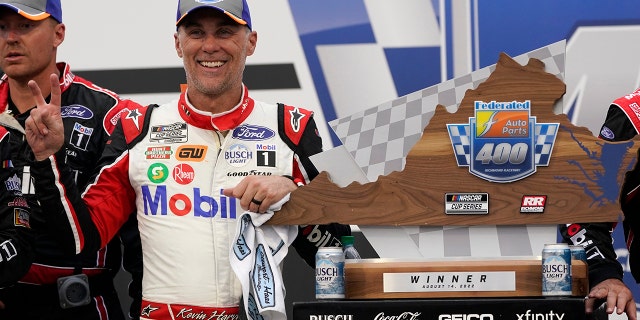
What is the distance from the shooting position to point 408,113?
2.48 meters

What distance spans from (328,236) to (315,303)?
36cm

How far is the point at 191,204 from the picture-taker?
2588 millimetres

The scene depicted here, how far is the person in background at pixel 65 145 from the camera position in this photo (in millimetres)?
2883

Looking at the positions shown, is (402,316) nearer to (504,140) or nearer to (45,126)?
(504,140)

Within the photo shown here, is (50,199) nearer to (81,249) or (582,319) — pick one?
(81,249)

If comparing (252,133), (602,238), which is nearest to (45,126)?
(252,133)

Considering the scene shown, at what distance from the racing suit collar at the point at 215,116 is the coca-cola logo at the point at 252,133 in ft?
0.06

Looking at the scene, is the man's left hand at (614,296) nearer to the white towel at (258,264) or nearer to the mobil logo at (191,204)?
the white towel at (258,264)

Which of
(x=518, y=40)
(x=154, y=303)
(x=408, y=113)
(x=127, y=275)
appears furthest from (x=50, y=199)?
(x=518, y=40)

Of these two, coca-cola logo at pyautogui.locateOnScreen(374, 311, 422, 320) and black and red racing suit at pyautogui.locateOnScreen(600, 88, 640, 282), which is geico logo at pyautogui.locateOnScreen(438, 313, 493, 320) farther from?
black and red racing suit at pyautogui.locateOnScreen(600, 88, 640, 282)

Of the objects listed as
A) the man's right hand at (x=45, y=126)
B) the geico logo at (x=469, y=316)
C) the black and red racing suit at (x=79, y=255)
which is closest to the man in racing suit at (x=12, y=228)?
the black and red racing suit at (x=79, y=255)

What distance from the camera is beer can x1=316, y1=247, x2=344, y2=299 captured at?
7.57 feet

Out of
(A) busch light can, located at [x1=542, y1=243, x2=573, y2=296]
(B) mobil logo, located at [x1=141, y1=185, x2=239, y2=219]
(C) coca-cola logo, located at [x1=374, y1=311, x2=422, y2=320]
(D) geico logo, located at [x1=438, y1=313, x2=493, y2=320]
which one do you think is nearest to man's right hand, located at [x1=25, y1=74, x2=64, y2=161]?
(B) mobil logo, located at [x1=141, y1=185, x2=239, y2=219]

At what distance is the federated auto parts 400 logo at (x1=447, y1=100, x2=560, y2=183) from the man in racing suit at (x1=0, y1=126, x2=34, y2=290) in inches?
44.5
